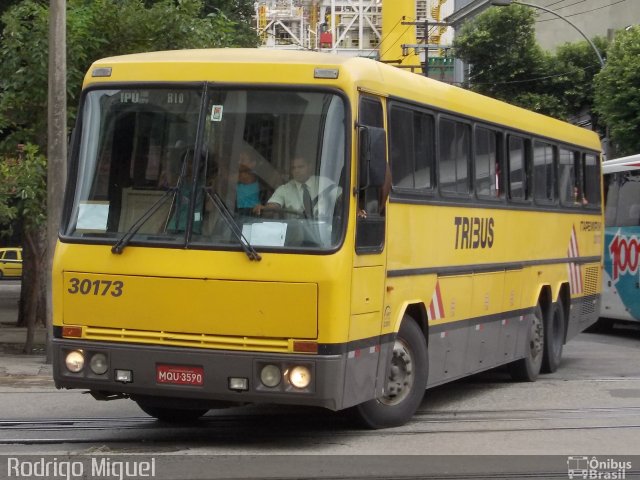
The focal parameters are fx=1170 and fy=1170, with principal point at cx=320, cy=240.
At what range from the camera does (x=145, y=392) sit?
865 cm

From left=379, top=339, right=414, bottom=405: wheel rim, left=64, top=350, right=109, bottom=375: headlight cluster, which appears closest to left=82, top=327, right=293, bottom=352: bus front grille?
left=64, top=350, right=109, bottom=375: headlight cluster

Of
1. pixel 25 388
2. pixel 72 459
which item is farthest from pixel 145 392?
pixel 25 388

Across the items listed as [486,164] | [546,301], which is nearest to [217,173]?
[486,164]

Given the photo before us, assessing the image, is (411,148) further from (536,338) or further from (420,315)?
(536,338)

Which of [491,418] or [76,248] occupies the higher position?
[76,248]

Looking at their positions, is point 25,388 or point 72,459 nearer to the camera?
point 72,459

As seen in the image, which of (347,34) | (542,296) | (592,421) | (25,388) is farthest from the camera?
(347,34)

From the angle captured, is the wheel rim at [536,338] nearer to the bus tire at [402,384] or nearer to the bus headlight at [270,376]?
the bus tire at [402,384]

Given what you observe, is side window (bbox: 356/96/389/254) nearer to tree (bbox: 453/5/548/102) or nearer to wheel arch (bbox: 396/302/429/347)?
wheel arch (bbox: 396/302/429/347)

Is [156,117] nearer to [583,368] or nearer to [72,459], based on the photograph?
[72,459]

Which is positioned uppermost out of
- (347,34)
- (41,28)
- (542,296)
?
(347,34)

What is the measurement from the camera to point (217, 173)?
865 cm

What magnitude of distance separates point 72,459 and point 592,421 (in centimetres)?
487

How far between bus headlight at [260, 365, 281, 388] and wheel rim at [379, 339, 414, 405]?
5.22 ft
